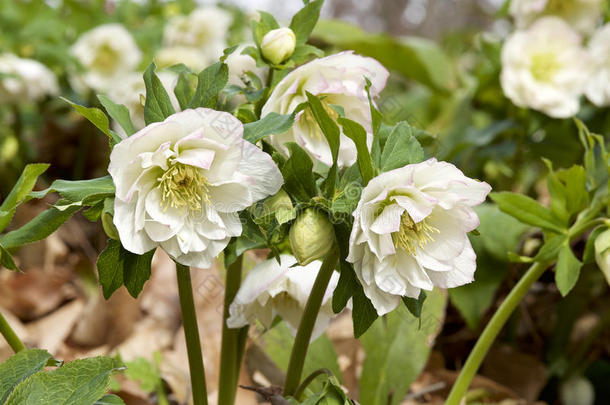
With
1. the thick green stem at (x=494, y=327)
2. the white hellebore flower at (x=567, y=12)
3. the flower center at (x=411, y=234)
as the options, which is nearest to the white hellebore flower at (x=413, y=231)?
the flower center at (x=411, y=234)

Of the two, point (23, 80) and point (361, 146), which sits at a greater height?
point (361, 146)

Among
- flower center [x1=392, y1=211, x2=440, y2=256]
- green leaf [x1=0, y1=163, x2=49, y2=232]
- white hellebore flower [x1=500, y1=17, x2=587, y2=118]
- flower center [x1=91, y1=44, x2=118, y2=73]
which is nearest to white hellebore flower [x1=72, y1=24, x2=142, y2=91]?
flower center [x1=91, y1=44, x2=118, y2=73]

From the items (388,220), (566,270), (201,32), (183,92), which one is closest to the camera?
(388,220)

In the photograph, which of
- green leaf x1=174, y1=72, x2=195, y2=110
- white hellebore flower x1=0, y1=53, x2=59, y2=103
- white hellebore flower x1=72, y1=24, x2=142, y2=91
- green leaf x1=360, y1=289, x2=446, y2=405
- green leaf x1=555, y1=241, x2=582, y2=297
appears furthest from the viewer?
white hellebore flower x1=72, y1=24, x2=142, y2=91

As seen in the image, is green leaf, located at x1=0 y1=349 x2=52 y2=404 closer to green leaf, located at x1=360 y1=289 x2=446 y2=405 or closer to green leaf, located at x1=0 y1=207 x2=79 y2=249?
green leaf, located at x1=0 y1=207 x2=79 y2=249

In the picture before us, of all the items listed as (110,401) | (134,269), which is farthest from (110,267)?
(110,401)

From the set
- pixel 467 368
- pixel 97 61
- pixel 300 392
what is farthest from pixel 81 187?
pixel 97 61

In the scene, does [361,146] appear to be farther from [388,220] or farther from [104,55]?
[104,55]
